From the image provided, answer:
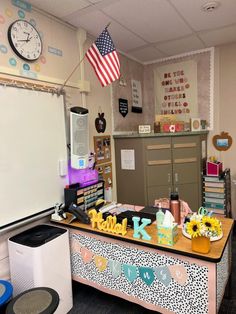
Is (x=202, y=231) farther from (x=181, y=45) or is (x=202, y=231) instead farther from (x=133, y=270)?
(x=181, y=45)

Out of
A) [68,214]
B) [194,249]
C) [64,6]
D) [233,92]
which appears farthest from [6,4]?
[233,92]

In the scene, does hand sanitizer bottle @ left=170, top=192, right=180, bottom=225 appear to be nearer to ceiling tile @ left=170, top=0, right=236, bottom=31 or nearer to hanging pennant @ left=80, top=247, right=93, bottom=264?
hanging pennant @ left=80, top=247, right=93, bottom=264

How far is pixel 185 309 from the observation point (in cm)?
158

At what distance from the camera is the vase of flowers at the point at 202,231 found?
4.74 ft

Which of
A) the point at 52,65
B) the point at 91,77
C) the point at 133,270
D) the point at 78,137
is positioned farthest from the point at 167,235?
the point at 91,77

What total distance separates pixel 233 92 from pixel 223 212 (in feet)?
5.44

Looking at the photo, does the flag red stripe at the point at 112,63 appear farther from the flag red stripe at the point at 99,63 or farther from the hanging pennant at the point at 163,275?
the hanging pennant at the point at 163,275

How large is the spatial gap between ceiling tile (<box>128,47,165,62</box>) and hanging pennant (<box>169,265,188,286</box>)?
9.23 feet

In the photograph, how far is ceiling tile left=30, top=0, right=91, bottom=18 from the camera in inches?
80.6

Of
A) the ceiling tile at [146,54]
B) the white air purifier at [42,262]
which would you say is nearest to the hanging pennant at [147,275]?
the white air purifier at [42,262]

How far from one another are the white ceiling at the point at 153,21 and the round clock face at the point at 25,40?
9.1 inches

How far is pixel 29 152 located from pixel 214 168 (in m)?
2.39

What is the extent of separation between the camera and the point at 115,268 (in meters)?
1.86

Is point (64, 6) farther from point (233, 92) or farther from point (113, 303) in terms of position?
point (113, 303)
